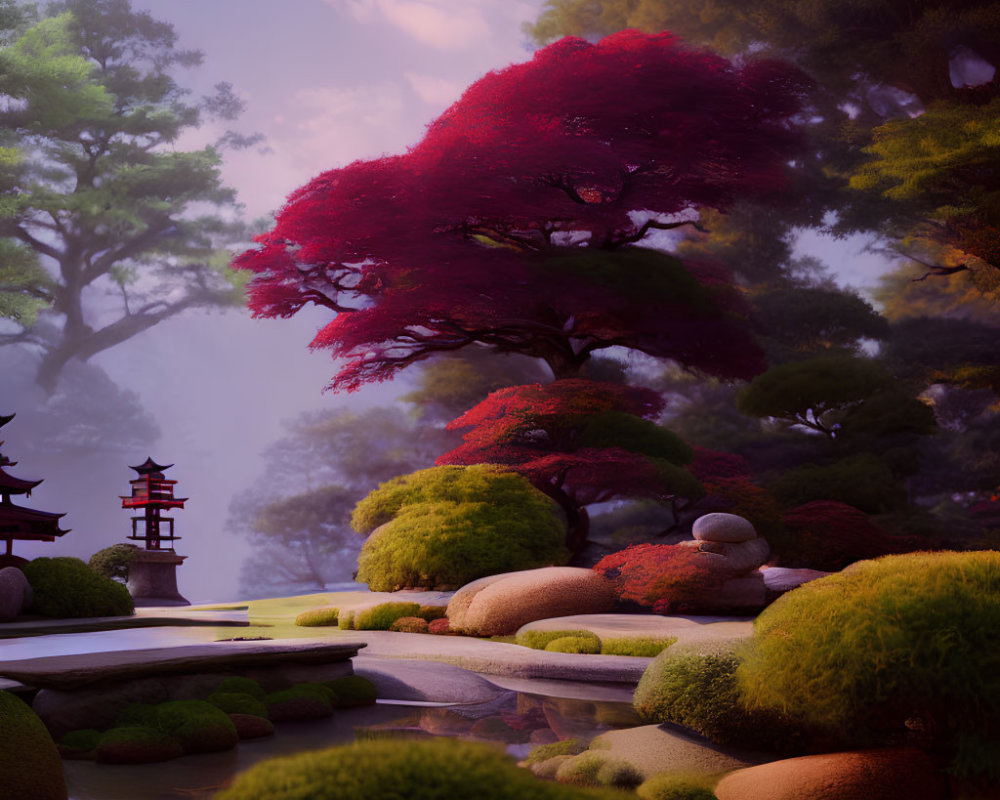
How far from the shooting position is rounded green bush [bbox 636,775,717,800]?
11.1 ft

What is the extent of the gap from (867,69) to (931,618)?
1677 cm

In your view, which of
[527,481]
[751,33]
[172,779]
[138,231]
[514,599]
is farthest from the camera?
[138,231]

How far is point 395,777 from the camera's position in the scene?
5.92ft

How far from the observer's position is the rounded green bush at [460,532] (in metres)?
11.5

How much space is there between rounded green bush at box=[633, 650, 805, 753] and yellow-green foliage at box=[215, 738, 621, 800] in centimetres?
242

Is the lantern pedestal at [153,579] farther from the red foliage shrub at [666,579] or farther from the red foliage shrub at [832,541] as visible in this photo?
the red foliage shrub at [832,541]

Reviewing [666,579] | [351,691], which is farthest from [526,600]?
[351,691]

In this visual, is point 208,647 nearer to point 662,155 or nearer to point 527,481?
point 527,481

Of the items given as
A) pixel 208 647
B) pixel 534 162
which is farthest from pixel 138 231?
pixel 208 647

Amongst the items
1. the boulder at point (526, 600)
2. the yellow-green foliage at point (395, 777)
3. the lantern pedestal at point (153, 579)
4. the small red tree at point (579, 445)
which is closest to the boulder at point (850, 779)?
the yellow-green foliage at point (395, 777)

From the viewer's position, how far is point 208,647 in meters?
5.68

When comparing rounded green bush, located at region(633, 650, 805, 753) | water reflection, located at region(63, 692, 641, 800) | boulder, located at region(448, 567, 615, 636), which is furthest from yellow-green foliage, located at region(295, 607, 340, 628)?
rounded green bush, located at region(633, 650, 805, 753)

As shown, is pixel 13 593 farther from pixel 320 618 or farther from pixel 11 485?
pixel 320 618

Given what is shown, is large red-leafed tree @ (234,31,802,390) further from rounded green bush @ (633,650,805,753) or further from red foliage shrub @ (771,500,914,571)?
rounded green bush @ (633,650,805,753)
